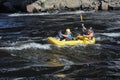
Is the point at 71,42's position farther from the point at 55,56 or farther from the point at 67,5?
the point at 67,5

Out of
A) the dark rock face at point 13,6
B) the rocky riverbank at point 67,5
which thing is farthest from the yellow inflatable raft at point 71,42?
the dark rock face at point 13,6

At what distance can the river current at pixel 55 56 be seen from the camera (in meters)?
16.8

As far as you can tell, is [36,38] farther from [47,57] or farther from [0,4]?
[0,4]

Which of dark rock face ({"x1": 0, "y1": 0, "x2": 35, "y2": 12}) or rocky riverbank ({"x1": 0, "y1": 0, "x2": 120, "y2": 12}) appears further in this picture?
dark rock face ({"x1": 0, "y1": 0, "x2": 35, "y2": 12})

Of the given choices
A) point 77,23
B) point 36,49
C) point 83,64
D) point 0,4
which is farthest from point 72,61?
point 0,4

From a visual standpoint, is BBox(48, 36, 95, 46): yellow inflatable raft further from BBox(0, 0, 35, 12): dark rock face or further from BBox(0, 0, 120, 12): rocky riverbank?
BBox(0, 0, 35, 12): dark rock face

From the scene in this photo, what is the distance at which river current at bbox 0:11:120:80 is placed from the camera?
55.3ft

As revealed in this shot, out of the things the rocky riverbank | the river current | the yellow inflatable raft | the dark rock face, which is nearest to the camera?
the river current

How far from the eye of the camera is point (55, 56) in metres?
20.5

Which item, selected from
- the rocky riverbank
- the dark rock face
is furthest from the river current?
the dark rock face

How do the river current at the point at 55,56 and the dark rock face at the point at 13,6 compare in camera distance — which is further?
the dark rock face at the point at 13,6

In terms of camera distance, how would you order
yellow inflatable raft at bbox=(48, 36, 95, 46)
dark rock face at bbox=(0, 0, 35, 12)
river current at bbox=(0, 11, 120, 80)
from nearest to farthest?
1. river current at bbox=(0, 11, 120, 80)
2. yellow inflatable raft at bbox=(48, 36, 95, 46)
3. dark rock face at bbox=(0, 0, 35, 12)

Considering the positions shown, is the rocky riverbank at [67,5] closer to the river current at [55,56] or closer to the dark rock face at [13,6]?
the dark rock face at [13,6]

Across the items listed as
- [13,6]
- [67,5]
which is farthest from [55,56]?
[13,6]
